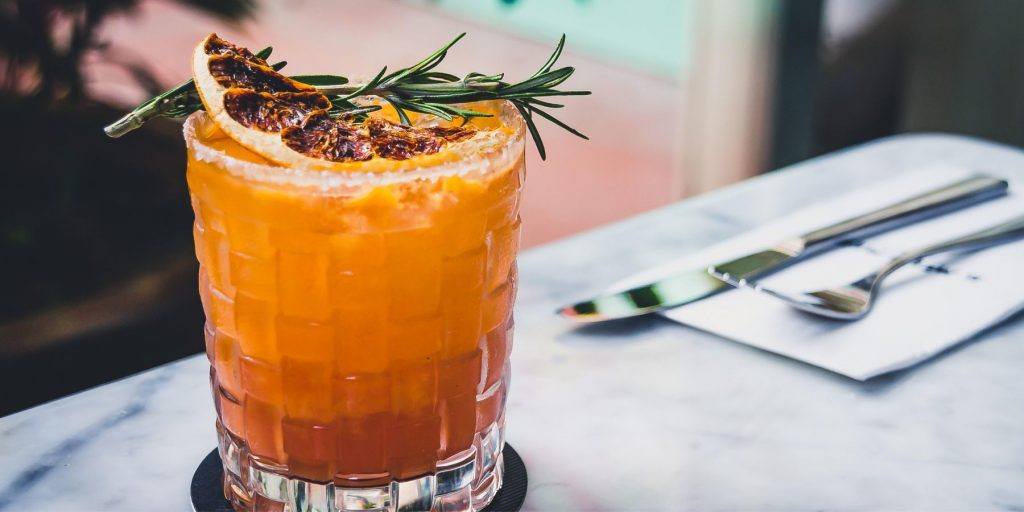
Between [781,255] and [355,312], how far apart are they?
0.56 m

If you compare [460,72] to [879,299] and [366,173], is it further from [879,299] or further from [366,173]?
A: [366,173]

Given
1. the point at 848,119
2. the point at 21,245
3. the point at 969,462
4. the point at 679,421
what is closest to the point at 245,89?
the point at 679,421

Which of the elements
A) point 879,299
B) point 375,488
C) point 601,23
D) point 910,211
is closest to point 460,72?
point 601,23

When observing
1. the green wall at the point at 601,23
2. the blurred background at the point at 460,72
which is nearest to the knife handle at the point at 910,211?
the blurred background at the point at 460,72

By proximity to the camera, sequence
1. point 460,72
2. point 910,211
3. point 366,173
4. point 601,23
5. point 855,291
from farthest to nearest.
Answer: point 601,23
point 460,72
point 910,211
point 855,291
point 366,173

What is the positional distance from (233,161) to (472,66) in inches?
123

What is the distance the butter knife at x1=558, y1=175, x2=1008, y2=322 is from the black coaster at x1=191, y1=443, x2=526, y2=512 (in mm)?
239

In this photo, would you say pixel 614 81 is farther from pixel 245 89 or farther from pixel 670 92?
pixel 245 89

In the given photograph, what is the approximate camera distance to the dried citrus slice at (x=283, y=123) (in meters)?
0.61

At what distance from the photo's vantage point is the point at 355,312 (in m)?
0.62

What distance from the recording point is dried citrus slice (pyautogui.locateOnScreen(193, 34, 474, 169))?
612 millimetres

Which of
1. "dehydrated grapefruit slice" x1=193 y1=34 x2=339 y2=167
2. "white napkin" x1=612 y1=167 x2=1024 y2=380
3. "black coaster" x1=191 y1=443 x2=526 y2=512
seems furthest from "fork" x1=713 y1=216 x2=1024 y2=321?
"dehydrated grapefruit slice" x1=193 y1=34 x2=339 y2=167

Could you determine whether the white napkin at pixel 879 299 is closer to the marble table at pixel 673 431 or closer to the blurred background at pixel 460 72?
the marble table at pixel 673 431

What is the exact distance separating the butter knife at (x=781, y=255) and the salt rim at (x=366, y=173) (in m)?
0.33
